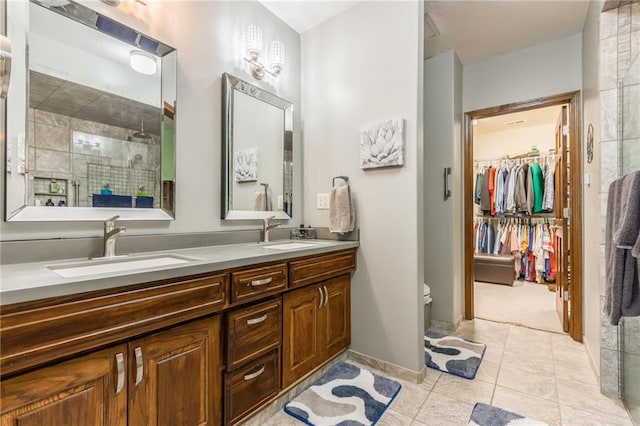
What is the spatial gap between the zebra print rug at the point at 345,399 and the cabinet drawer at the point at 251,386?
0.22 metres

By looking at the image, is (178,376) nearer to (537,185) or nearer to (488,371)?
(488,371)

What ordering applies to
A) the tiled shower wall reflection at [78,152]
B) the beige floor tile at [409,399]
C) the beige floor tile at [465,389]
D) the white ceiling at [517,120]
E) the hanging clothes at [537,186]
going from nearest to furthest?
the tiled shower wall reflection at [78,152] → the beige floor tile at [409,399] → the beige floor tile at [465,389] → the white ceiling at [517,120] → the hanging clothes at [537,186]

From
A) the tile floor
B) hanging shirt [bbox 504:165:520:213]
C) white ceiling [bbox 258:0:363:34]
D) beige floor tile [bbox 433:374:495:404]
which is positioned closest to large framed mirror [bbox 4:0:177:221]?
white ceiling [bbox 258:0:363:34]

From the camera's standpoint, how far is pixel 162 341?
Answer: 115cm

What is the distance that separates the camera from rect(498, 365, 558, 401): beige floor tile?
1862 millimetres

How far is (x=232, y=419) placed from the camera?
140 cm

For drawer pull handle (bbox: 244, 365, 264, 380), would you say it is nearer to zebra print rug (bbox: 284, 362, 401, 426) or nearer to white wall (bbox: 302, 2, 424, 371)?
zebra print rug (bbox: 284, 362, 401, 426)

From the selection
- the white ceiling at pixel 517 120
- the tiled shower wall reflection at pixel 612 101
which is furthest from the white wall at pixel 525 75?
the white ceiling at pixel 517 120

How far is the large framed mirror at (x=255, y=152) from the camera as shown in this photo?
6.59 feet

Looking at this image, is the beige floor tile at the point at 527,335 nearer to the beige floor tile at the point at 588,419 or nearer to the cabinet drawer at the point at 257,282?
the beige floor tile at the point at 588,419

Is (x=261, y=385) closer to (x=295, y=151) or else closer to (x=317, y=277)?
(x=317, y=277)

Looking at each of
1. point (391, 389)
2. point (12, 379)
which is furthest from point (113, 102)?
point (391, 389)

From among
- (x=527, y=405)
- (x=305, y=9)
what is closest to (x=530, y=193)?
(x=527, y=405)

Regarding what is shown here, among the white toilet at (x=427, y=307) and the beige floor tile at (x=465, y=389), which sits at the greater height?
the white toilet at (x=427, y=307)
